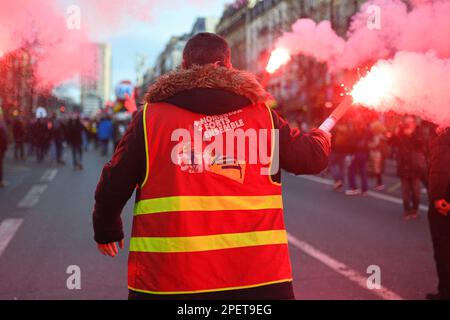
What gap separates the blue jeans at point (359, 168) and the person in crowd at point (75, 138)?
9437 mm

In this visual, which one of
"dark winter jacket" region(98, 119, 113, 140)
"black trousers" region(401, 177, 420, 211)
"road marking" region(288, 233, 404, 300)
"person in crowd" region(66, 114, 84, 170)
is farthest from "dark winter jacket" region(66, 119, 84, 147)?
"road marking" region(288, 233, 404, 300)

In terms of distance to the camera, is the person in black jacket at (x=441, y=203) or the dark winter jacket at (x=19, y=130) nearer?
the person in black jacket at (x=441, y=203)

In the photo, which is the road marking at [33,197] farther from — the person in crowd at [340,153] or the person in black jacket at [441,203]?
the person in black jacket at [441,203]

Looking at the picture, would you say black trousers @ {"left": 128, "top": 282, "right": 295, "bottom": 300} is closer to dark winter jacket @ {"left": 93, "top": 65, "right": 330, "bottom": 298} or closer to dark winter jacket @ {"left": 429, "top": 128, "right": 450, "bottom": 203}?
dark winter jacket @ {"left": 93, "top": 65, "right": 330, "bottom": 298}

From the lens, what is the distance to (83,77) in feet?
19.4

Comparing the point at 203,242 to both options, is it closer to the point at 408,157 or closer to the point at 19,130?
the point at 408,157

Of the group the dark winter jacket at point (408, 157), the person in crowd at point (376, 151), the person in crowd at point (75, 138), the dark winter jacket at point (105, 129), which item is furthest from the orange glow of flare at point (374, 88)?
the dark winter jacket at point (105, 129)

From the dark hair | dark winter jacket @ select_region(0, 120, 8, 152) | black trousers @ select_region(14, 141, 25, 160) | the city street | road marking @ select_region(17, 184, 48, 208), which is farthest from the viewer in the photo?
black trousers @ select_region(14, 141, 25, 160)

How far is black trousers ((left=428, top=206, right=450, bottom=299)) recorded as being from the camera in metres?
4.86

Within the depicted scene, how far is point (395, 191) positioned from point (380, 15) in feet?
32.7

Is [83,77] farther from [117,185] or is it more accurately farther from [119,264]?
[117,185]

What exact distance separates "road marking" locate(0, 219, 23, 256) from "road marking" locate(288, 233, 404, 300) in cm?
368

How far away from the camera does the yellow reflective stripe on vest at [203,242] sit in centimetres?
255
